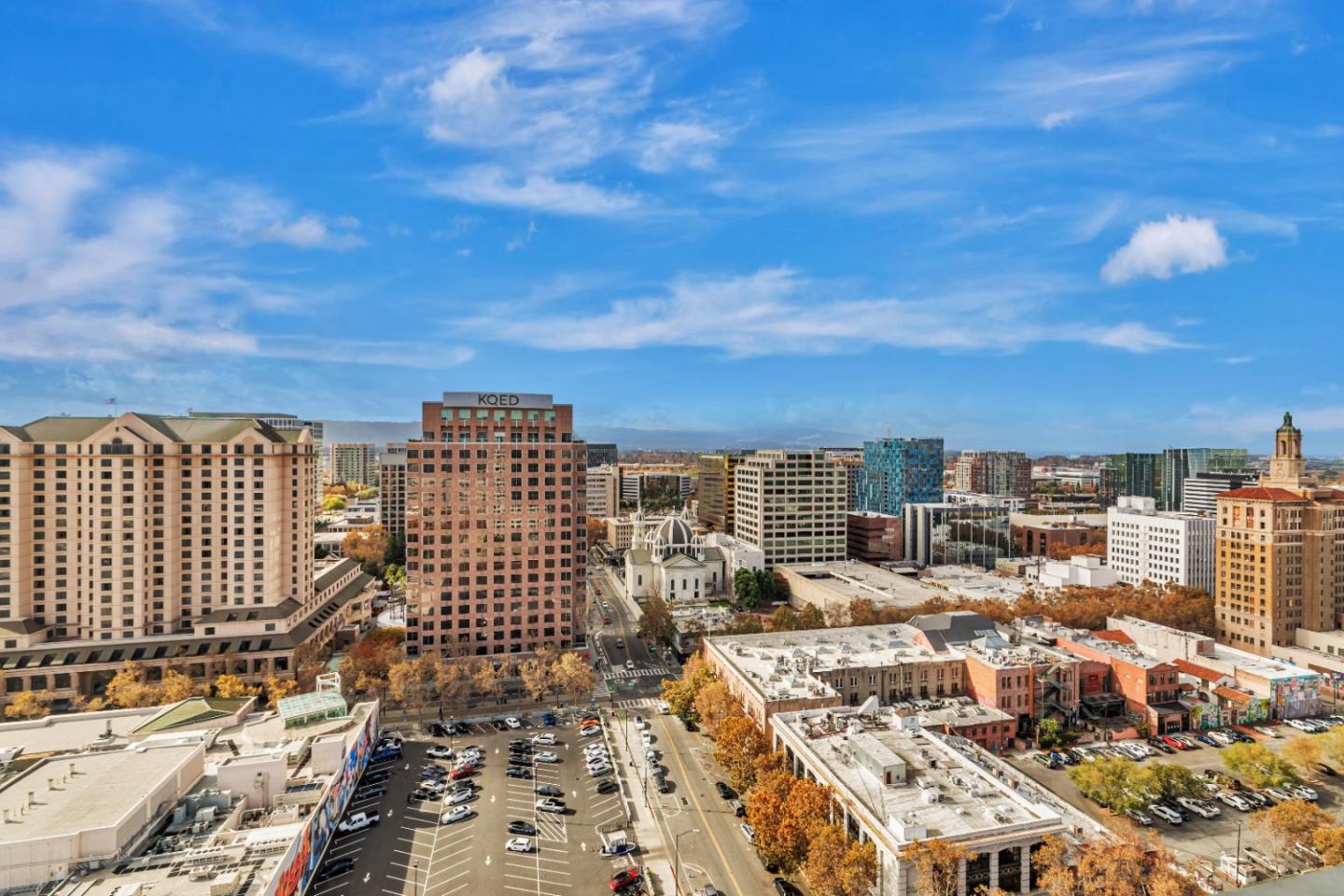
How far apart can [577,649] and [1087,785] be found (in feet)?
153

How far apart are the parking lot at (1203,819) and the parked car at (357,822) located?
42.5 m

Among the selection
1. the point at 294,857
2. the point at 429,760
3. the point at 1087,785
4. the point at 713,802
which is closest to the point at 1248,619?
the point at 1087,785

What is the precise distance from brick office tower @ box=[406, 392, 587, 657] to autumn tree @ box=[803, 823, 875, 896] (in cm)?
4570

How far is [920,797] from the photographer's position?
36625mm

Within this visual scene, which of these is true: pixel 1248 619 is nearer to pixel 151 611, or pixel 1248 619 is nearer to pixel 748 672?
pixel 748 672

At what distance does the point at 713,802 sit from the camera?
47.3 meters

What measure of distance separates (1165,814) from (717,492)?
119787 mm

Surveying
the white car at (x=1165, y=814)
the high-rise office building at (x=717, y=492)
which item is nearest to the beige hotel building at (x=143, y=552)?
the white car at (x=1165, y=814)

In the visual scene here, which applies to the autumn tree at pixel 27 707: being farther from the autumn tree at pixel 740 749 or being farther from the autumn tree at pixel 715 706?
the autumn tree at pixel 740 749

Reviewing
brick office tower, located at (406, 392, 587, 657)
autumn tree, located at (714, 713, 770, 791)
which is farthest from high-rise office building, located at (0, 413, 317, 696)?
autumn tree, located at (714, 713, 770, 791)

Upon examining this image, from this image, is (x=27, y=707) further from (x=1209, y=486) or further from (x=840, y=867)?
(x=1209, y=486)

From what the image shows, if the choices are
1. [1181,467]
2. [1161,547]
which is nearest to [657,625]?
[1161,547]

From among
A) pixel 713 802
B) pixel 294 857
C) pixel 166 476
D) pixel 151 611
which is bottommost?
pixel 713 802

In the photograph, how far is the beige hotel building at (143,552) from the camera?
66.2 metres
